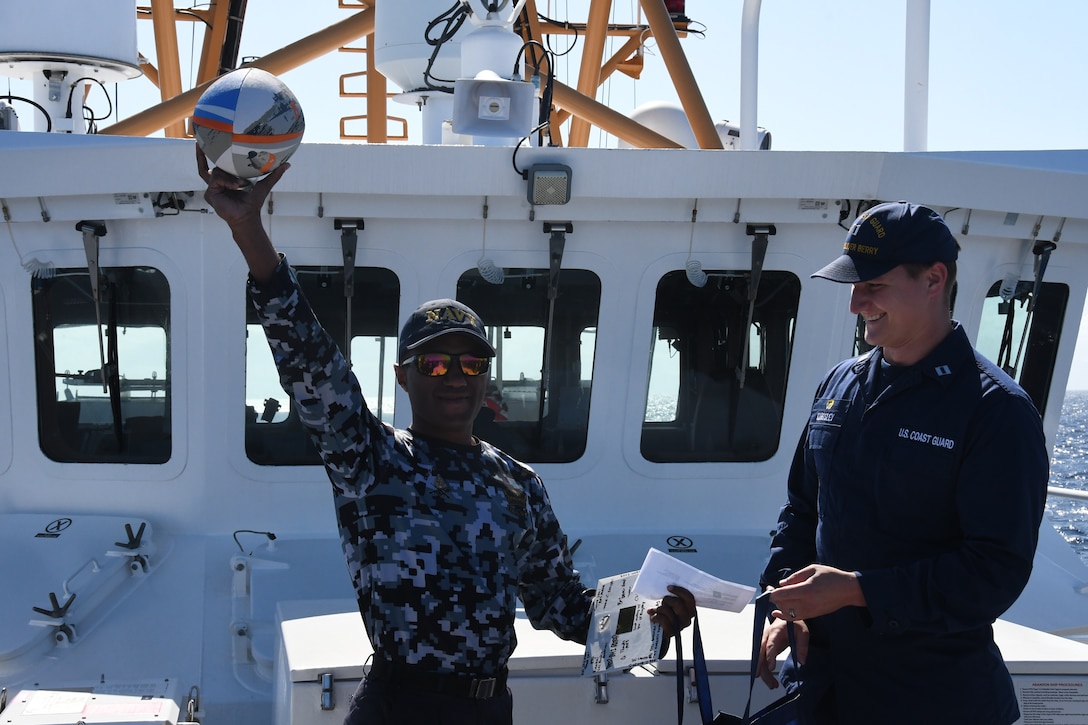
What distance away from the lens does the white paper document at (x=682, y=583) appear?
2.78 m

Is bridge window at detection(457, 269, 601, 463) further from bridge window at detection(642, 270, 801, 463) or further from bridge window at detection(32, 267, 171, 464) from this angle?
bridge window at detection(32, 267, 171, 464)

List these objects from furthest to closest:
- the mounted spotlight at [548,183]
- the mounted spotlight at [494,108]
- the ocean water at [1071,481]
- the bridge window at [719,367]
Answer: the ocean water at [1071,481] < the mounted spotlight at [494,108] < the bridge window at [719,367] < the mounted spotlight at [548,183]

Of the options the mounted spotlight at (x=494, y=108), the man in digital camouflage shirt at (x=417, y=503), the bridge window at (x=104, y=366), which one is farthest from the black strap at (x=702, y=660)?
the mounted spotlight at (x=494, y=108)

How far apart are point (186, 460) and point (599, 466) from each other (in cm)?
190

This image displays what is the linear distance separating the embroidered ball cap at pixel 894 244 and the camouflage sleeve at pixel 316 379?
109 centimetres

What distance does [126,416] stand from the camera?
5.36 m

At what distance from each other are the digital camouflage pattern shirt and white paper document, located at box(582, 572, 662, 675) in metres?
0.29

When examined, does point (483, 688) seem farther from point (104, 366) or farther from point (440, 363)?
point (104, 366)

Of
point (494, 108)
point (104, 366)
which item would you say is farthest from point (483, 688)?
point (494, 108)

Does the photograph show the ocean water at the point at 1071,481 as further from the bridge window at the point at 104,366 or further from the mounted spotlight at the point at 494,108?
the bridge window at the point at 104,366

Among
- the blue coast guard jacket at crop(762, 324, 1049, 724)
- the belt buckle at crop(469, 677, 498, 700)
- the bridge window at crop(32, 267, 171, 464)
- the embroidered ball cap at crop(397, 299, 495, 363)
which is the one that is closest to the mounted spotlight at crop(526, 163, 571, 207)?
the bridge window at crop(32, 267, 171, 464)

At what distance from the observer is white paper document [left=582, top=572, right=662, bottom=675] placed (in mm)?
2869

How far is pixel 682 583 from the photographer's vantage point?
281 cm

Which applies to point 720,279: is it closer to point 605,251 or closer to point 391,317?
point 605,251
